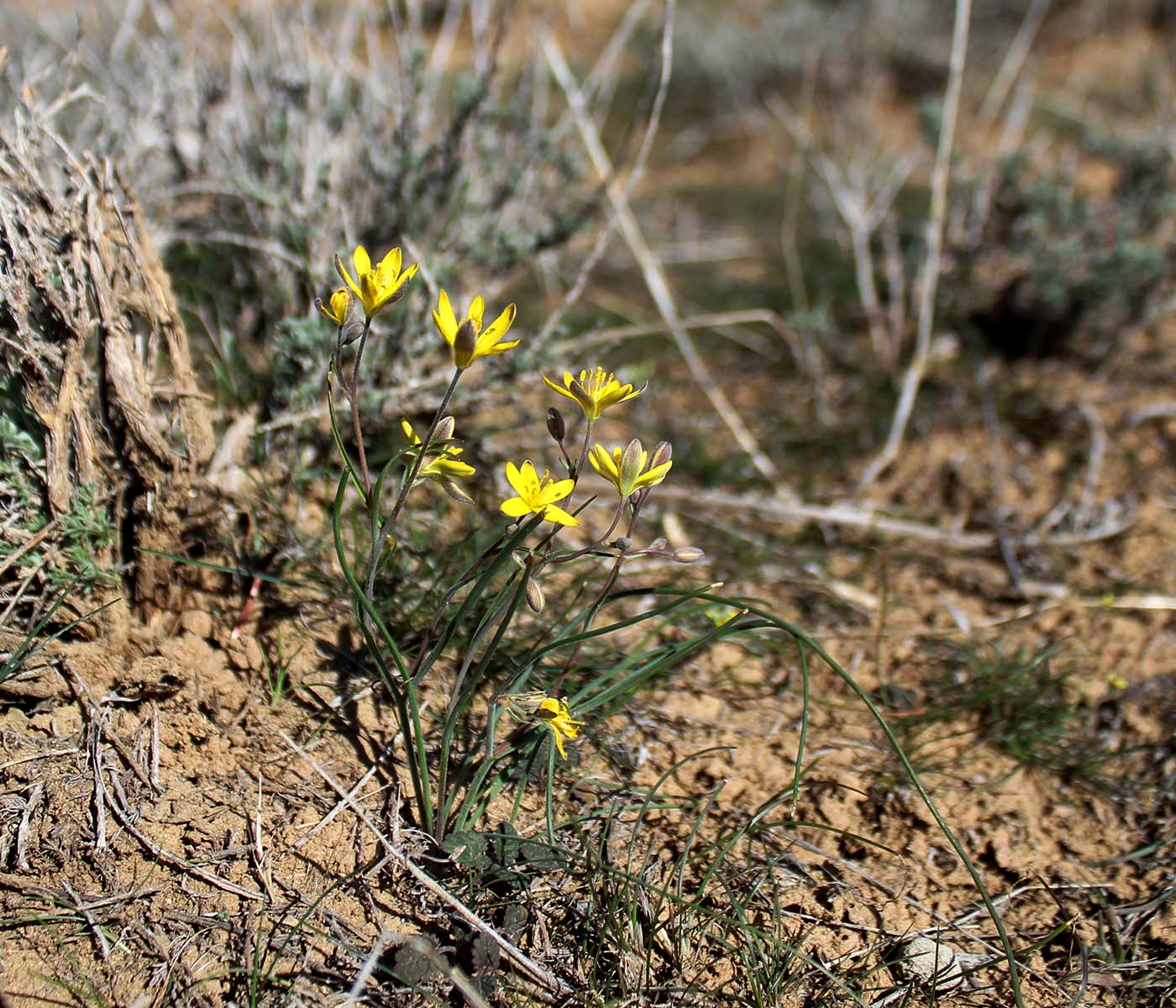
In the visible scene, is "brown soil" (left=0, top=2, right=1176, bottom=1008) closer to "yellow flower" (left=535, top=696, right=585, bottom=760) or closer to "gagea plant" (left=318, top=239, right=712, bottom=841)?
"gagea plant" (left=318, top=239, right=712, bottom=841)

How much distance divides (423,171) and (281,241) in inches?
16.5

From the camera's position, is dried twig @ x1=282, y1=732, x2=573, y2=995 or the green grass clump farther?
the green grass clump

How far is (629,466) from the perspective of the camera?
1.37 m

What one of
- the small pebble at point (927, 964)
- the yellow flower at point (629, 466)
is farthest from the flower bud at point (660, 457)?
→ the small pebble at point (927, 964)

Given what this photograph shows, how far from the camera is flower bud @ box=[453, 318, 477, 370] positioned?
1293 mm

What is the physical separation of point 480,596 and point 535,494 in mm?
350

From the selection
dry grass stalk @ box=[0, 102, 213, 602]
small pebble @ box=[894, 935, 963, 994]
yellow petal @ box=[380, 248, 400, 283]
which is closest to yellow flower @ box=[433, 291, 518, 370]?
yellow petal @ box=[380, 248, 400, 283]

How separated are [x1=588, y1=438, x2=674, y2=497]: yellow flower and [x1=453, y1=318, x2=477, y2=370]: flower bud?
215 millimetres

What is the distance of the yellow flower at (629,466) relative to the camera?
1.36m

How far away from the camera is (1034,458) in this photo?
2.79 meters

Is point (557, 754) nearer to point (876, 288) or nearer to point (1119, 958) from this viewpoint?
point (1119, 958)

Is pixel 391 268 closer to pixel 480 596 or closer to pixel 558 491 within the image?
pixel 558 491

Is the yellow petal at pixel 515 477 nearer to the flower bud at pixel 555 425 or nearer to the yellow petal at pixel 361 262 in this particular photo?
the flower bud at pixel 555 425

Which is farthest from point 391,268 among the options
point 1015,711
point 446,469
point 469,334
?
point 1015,711
